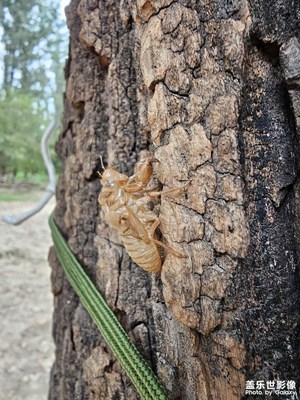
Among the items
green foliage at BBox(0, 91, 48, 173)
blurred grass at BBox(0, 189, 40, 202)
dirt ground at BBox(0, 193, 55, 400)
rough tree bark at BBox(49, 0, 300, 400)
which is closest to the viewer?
rough tree bark at BBox(49, 0, 300, 400)

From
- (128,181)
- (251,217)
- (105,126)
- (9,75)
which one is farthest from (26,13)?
(251,217)

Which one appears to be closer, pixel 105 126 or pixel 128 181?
pixel 128 181

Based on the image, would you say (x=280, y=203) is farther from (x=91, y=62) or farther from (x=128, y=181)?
(x=91, y=62)

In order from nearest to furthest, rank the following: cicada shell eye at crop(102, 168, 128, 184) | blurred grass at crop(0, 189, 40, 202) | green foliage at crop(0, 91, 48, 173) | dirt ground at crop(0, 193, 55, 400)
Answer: cicada shell eye at crop(102, 168, 128, 184)
dirt ground at crop(0, 193, 55, 400)
green foliage at crop(0, 91, 48, 173)
blurred grass at crop(0, 189, 40, 202)

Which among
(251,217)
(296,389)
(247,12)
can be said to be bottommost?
(296,389)

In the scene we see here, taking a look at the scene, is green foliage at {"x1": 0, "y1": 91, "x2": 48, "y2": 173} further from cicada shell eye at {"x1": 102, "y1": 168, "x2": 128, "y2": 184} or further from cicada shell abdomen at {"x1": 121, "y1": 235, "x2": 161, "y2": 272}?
cicada shell abdomen at {"x1": 121, "y1": 235, "x2": 161, "y2": 272}

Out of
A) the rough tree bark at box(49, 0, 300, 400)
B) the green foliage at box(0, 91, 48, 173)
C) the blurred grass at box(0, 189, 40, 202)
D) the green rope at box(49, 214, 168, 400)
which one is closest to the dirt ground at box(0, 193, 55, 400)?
the green rope at box(49, 214, 168, 400)

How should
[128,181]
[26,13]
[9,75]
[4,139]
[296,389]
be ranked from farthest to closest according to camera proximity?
[4,139] → [9,75] → [26,13] → [128,181] → [296,389]
